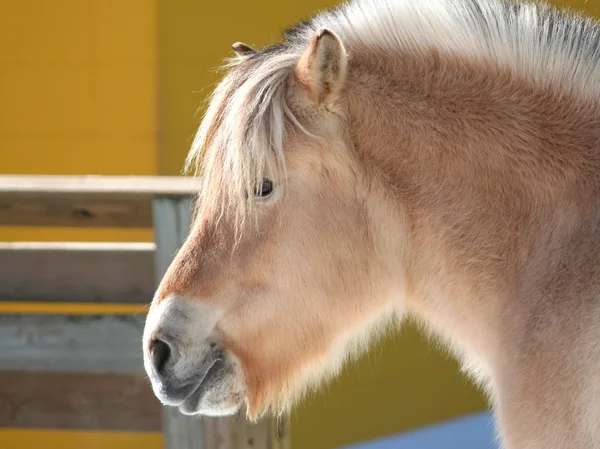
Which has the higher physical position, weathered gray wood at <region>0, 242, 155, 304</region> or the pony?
the pony

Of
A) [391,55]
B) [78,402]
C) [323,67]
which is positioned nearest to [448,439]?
[78,402]

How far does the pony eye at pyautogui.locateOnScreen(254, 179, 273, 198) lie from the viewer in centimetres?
222

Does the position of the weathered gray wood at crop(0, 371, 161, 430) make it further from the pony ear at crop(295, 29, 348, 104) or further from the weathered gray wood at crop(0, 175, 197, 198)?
the pony ear at crop(295, 29, 348, 104)

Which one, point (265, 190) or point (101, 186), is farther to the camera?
point (101, 186)

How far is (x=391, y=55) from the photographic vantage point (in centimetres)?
228

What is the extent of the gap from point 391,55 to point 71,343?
1768 mm

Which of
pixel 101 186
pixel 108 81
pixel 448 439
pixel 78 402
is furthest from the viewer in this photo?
pixel 108 81

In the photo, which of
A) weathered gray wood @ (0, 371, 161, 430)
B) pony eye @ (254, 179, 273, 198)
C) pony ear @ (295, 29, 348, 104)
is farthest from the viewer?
weathered gray wood @ (0, 371, 161, 430)

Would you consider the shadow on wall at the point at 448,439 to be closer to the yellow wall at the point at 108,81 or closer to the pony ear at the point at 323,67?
the yellow wall at the point at 108,81

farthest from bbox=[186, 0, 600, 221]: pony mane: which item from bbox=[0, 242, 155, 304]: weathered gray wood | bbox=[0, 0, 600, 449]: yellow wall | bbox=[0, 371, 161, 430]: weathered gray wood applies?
bbox=[0, 0, 600, 449]: yellow wall

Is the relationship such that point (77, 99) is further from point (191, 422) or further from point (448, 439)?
point (448, 439)

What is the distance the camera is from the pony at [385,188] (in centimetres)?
212

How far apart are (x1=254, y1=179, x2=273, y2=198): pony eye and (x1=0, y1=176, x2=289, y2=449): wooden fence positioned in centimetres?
100

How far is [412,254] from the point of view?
2264 mm
